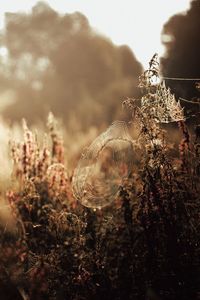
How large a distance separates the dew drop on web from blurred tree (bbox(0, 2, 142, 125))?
1.64 metres

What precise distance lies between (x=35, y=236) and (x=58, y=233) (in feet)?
1.96

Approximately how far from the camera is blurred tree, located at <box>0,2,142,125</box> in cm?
722

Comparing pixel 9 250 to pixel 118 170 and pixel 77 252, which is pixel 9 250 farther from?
pixel 118 170

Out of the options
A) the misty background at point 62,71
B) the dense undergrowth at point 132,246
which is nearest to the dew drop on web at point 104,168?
the dense undergrowth at point 132,246

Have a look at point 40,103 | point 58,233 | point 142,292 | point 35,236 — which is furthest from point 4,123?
point 142,292

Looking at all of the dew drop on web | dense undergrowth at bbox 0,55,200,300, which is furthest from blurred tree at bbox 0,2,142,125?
dense undergrowth at bbox 0,55,200,300

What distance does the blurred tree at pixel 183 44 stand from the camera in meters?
5.55

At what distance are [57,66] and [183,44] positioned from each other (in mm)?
2820

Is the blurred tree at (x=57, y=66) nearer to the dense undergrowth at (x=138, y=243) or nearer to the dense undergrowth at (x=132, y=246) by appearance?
the dense undergrowth at (x=132, y=246)

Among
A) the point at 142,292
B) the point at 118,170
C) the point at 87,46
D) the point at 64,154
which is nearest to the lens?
the point at 142,292

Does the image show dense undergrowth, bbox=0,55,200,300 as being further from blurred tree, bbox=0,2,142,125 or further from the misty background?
blurred tree, bbox=0,2,142,125

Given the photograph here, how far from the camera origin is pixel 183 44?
19.6 feet

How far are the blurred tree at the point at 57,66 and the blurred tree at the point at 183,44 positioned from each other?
1.35 metres

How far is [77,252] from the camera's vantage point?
402 cm
